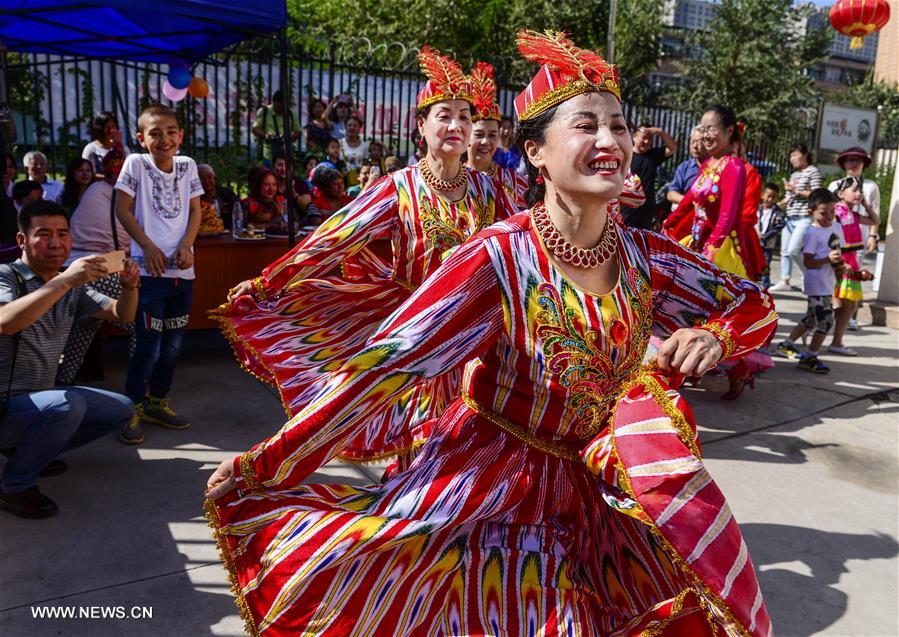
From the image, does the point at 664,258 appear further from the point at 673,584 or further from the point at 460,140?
the point at 460,140

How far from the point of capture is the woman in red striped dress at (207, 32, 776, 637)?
1.82 meters

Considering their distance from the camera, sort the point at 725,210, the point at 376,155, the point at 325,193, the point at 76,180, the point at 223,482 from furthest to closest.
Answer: the point at 376,155 → the point at 325,193 → the point at 76,180 → the point at 725,210 → the point at 223,482

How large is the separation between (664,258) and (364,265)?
5.86 feet

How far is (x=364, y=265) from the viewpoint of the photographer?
3.71 meters

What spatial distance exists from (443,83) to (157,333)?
2.12 metres

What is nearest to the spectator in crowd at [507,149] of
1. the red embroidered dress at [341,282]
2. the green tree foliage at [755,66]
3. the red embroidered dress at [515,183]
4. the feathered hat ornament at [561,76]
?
the red embroidered dress at [515,183]

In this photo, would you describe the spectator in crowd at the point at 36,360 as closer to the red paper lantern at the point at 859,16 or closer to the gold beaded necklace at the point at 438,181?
the gold beaded necklace at the point at 438,181

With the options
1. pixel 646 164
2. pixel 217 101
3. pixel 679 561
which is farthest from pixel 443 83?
pixel 217 101

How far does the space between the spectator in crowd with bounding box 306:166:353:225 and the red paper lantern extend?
670 cm

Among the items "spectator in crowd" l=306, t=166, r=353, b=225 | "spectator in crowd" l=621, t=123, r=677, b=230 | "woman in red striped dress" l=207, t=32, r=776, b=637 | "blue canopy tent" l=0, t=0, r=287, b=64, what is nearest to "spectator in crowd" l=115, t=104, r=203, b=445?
"blue canopy tent" l=0, t=0, r=287, b=64

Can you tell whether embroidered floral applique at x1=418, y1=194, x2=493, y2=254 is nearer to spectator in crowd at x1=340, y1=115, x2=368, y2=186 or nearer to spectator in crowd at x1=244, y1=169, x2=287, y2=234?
spectator in crowd at x1=244, y1=169, x2=287, y2=234

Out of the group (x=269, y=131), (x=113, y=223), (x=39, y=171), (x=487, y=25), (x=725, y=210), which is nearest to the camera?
(x=113, y=223)

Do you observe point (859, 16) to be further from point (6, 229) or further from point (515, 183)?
point (6, 229)

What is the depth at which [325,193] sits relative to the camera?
704cm
